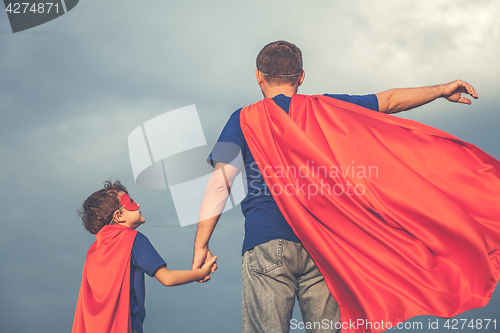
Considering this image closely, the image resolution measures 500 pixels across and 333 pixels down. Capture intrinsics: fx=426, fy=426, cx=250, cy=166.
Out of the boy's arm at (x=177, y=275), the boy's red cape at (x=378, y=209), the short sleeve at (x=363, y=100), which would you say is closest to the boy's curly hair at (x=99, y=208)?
the boy's arm at (x=177, y=275)

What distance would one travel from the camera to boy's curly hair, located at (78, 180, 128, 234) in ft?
11.0

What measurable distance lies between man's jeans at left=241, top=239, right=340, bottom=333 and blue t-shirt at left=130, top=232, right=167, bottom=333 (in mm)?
824

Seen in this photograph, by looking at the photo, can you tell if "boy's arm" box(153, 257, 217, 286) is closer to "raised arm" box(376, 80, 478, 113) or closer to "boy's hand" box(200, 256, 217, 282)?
"boy's hand" box(200, 256, 217, 282)

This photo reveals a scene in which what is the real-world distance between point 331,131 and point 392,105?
21.6 inches

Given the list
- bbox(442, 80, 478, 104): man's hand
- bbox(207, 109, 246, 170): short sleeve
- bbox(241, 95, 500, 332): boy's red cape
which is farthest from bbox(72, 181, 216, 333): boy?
bbox(442, 80, 478, 104): man's hand

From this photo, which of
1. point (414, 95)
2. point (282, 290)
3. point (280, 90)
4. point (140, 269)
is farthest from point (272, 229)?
point (414, 95)

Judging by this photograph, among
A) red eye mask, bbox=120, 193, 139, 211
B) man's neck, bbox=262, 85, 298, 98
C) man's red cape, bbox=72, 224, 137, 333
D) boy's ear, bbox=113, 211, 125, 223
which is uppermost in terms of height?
man's neck, bbox=262, 85, 298, 98

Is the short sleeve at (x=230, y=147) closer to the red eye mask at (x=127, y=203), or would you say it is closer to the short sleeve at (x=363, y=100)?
the short sleeve at (x=363, y=100)

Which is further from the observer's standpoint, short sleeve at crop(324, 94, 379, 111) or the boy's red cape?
short sleeve at crop(324, 94, 379, 111)

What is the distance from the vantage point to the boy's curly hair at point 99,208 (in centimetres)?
336

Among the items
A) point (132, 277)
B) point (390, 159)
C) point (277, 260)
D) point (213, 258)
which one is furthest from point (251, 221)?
point (132, 277)

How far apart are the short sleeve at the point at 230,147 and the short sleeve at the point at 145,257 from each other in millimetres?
834

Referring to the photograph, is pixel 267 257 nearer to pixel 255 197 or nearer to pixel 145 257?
pixel 255 197

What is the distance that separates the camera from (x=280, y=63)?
110 inches
